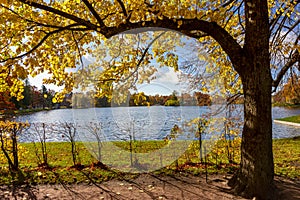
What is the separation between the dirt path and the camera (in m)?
3.96

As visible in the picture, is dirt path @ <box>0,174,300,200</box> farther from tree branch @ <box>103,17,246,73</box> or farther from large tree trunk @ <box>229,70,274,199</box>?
tree branch @ <box>103,17,246,73</box>

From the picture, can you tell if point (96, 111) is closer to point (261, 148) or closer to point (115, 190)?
point (115, 190)

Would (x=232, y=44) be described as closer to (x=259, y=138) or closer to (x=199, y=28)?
(x=199, y=28)

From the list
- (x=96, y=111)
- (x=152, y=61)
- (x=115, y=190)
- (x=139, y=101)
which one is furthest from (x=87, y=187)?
(x=152, y=61)

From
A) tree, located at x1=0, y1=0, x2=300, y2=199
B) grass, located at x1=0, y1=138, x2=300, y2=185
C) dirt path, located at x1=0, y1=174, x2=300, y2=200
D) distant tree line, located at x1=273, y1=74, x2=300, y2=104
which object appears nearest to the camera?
tree, located at x1=0, y1=0, x2=300, y2=199

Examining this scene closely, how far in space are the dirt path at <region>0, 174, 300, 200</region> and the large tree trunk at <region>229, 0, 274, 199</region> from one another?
394mm

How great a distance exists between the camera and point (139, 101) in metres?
4.80

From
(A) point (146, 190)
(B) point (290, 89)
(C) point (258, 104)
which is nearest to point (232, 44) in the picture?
(C) point (258, 104)

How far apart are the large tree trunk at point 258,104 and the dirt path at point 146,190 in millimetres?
394

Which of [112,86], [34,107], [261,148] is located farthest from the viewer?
[34,107]

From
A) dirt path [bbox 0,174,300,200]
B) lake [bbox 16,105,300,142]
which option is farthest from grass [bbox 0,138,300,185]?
lake [bbox 16,105,300,142]

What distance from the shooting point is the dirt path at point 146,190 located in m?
3.96

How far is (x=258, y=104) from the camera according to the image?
3.65 m

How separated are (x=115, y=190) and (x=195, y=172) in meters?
1.80
